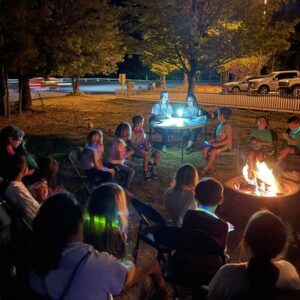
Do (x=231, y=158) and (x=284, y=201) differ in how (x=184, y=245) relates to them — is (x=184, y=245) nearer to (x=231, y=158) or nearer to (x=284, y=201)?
(x=284, y=201)

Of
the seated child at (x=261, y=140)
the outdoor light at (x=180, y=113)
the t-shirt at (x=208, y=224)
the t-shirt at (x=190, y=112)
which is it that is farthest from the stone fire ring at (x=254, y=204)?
the outdoor light at (x=180, y=113)

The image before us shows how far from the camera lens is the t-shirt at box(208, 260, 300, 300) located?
2.43 metres

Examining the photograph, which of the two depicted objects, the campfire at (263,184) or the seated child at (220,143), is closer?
the campfire at (263,184)

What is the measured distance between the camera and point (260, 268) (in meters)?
2.42

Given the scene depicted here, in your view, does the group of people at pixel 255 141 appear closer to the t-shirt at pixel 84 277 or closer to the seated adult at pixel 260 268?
the seated adult at pixel 260 268

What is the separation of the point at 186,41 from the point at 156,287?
1287cm

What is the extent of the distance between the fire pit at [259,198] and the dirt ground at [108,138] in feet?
0.98

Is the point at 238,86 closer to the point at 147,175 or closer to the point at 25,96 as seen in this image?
Answer: the point at 25,96

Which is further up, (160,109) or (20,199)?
(160,109)

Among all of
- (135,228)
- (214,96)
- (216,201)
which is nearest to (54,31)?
(214,96)

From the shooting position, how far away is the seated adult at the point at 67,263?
2.50m

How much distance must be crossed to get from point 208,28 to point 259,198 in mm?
11685

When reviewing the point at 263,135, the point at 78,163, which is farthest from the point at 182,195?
the point at 263,135

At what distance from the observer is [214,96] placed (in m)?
22.3
